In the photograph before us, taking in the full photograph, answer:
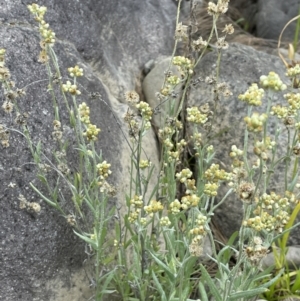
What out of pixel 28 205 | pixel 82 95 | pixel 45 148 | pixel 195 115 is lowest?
pixel 28 205

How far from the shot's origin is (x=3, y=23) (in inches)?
80.2

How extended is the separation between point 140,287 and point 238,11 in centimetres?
261

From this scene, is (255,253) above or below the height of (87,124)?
below

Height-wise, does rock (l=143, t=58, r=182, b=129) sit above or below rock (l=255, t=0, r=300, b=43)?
below

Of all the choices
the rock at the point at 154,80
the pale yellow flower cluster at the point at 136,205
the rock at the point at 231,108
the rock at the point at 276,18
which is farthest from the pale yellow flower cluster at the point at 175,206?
the rock at the point at 276,18

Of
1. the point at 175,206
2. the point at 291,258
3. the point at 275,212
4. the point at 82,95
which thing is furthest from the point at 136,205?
the point at 291,258

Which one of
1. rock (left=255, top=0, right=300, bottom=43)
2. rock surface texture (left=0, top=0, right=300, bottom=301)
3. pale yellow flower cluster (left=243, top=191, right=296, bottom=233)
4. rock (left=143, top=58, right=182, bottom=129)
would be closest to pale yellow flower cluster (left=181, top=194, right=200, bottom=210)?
pale yellow flower cluster (left=243, top=191, right=296, bottom=233)

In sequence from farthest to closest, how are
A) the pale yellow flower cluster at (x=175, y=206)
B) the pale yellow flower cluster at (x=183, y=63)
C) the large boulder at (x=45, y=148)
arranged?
1. the large boulder at (x=45, y=148)
2. the pale yellow flower cluster at (x=183, y=63)
3. the pale yellow flower cluster at (x=175, y=206)

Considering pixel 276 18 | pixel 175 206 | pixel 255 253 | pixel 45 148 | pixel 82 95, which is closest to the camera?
pixel 255 253

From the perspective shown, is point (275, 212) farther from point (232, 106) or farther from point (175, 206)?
point (232, 106)

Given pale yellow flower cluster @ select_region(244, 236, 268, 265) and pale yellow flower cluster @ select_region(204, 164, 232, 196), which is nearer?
pale yellow flower cluster @ select_region(244, 236, 268, 265)

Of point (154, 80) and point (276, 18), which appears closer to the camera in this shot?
point (154, 80)

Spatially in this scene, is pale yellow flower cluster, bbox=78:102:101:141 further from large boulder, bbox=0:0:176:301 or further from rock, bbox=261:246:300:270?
rock, bbox=261:246:300:270

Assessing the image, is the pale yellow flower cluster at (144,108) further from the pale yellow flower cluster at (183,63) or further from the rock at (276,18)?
the rock at (276,18)
